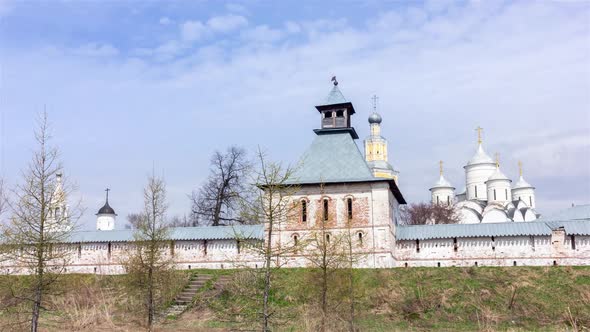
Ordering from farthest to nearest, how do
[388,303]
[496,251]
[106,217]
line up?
[106,217], [496,251], [388,303]

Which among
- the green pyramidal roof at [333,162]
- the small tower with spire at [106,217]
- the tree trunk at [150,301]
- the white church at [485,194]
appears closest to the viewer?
the tree trunk at [150,301]

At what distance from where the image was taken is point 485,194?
59.2m

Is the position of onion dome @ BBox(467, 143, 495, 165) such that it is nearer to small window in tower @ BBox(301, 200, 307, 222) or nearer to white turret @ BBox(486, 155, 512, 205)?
white turret @ BBox(486, 155, 512, 205)

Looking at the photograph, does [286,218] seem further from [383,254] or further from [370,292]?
[383,254]

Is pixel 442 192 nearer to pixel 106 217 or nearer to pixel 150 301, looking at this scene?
pixel 106 217

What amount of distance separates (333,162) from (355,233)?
11.5 feet

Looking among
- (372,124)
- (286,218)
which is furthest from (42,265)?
(372,124)

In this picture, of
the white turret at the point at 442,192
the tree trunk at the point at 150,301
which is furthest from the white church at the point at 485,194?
the tree trunk at the point at 150,301

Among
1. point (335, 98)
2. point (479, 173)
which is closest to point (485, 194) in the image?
point (479, 173)

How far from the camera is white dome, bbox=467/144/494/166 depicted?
59.1m

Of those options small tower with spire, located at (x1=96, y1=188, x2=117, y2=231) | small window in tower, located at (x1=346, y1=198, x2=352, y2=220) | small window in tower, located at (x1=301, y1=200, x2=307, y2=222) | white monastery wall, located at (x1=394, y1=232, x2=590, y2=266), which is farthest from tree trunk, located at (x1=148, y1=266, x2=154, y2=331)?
small tower with spire, located at (x1=96, y1=188, x2=117, y2=231)

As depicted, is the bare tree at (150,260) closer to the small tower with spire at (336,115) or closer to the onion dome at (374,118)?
the small tower with spire at (336,115)

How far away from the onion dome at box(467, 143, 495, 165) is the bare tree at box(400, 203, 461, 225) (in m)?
5.15

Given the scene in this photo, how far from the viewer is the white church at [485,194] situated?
52.6 meters
